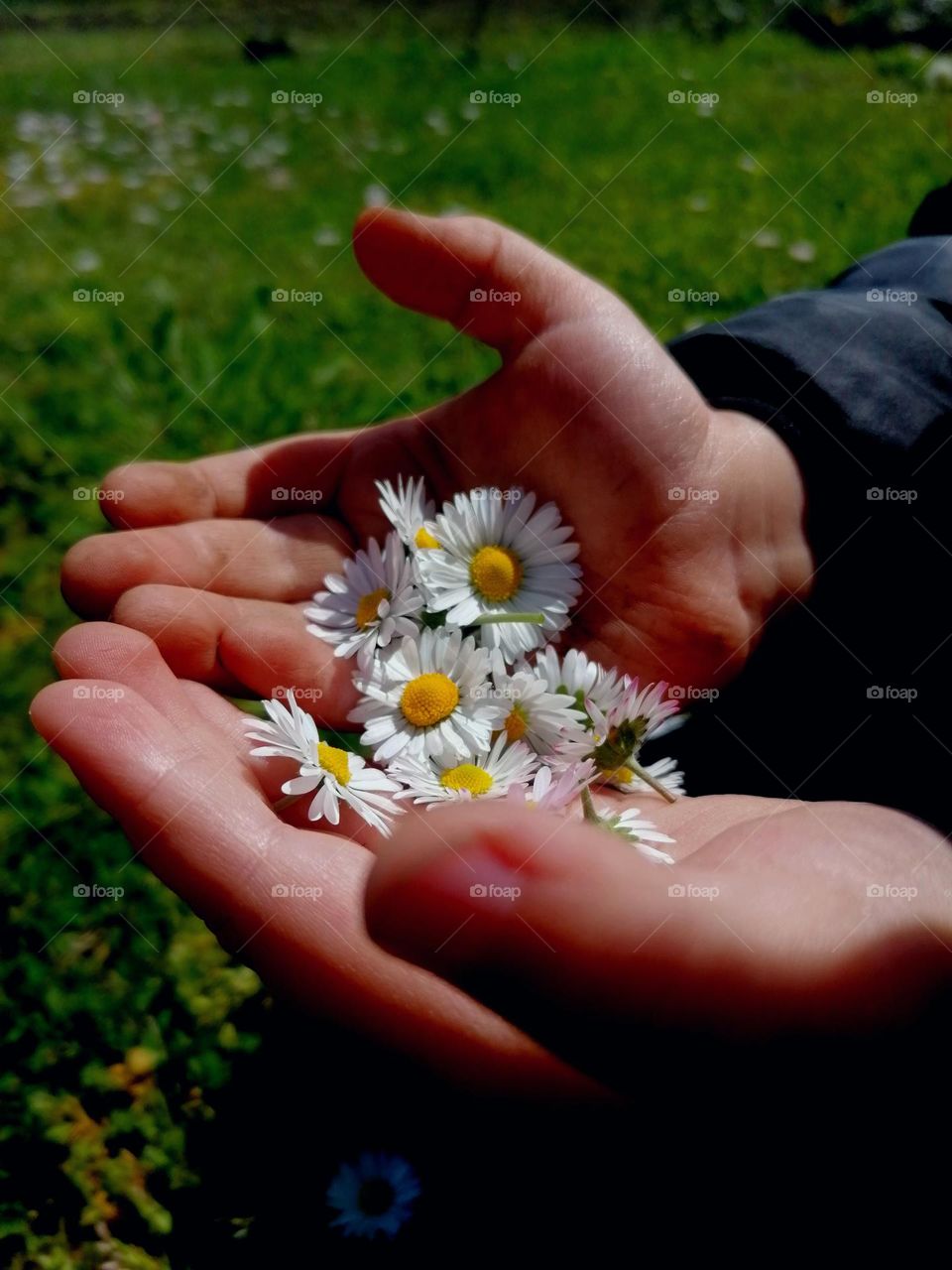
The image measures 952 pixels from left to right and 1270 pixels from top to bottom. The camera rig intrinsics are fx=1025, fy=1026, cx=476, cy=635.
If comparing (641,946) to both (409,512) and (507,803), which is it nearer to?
(507,803)

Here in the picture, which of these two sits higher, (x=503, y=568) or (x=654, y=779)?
(x=503, y=568)

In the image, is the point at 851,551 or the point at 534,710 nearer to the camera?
the point at 534,710

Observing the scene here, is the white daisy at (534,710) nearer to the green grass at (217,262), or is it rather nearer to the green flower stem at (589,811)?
the green flower stem at (589,811)

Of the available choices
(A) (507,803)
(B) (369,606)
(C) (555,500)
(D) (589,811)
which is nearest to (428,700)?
(B) (369,606)

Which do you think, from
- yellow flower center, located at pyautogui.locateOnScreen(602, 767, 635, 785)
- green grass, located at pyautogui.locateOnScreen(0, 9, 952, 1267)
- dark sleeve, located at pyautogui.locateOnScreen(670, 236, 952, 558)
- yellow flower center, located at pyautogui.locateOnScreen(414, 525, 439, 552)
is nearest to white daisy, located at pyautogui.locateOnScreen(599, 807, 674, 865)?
yellow flower center, located at pyautogui.locateOnScreen(602, 767, 635, 785)

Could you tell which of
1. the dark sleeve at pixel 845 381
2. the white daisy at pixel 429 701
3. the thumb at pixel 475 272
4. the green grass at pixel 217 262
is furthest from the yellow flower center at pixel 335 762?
the dark sleeve at pixel 845 381
